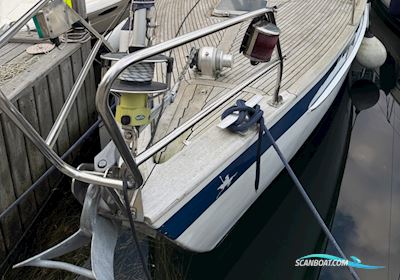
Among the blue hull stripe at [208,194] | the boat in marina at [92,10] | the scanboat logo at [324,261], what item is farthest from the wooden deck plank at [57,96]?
the scanboat logo at [324,261]

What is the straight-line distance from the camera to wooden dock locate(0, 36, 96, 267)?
10.8 ft

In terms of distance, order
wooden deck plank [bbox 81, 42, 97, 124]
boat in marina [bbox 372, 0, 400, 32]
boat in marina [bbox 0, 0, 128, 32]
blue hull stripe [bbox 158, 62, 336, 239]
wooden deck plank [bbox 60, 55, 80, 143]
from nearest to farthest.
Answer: blue hull stripe [bbox 158, 62, 336, 239] → wooden deck plank [bbox 60, 55, 80, 143] → wooden deck plank [bbox 81, 42, 97, 124] → boat in marina [bbox 0, 0, 128, 32] → boat in marina [bbox 372, 0, 400, 32]

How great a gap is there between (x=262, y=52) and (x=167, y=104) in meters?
0.74

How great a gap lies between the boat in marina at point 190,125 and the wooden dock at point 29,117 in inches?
28.2

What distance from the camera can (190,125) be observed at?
2.32 metres

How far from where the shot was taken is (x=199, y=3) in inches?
211

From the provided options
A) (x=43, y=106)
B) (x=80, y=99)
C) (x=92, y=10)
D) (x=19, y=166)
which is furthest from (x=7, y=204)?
(x=92, y=10)

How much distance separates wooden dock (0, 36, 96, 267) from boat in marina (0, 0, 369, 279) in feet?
2.35

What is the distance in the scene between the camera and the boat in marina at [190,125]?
6.52 feet

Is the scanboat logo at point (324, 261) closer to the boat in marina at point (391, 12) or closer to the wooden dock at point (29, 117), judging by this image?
the wooden dock at point (29, 117)

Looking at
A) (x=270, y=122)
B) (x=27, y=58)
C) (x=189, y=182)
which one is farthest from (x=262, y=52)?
(x=27, y=58)

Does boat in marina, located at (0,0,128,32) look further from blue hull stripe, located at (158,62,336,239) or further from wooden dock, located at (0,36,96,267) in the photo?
blue hull stripe, located at (158,62,336,239)

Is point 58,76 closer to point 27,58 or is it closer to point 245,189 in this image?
point 27,58

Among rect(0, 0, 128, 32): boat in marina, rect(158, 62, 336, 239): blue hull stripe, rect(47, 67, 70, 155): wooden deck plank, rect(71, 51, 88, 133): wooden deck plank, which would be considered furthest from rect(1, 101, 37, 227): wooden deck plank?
rect(0, 0, 128, 32): boat in marina
